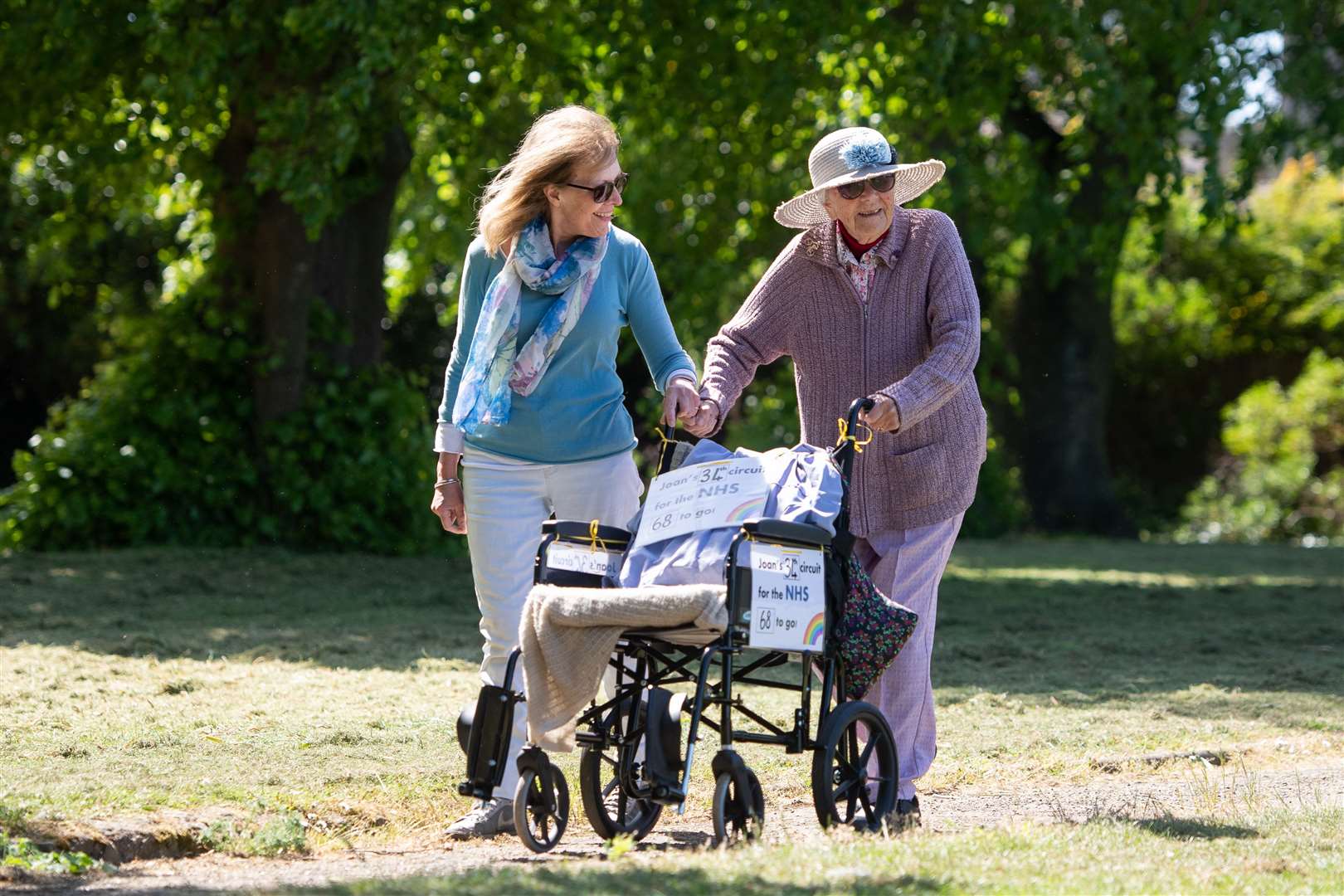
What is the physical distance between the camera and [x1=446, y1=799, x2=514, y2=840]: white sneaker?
5.46 meters

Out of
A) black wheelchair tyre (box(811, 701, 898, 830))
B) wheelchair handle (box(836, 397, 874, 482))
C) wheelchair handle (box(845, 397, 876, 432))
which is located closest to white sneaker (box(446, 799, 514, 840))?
black wheelchair tyre (box(811, 701, 898, 830))

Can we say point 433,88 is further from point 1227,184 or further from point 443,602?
point 1227,184

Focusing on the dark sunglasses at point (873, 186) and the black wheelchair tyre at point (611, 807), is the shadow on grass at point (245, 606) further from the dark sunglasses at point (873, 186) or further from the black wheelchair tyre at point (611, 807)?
the dark sunglasses at point (873, 186)

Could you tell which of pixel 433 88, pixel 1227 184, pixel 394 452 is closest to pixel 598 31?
pixel 433 88

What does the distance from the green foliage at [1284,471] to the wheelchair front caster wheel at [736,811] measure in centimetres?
1831

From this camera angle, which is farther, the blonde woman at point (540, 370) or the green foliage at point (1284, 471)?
the green foliage at point (1284, 471)

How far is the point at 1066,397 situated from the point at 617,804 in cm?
1621

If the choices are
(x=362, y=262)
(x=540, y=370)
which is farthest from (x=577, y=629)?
(x=362, y=262)

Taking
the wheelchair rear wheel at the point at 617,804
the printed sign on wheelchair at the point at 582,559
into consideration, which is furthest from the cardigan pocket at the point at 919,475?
the wheelchair rear wheel at the point at 617,804

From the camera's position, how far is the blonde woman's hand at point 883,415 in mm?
5004

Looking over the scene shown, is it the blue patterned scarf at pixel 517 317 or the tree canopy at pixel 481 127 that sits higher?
the tree canopy at pixel 481 127

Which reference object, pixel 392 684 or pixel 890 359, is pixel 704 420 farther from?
pixel 392 684

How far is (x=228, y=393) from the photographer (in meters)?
14.0

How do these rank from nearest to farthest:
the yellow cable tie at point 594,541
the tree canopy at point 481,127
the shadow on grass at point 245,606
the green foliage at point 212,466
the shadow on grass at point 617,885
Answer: the shadow on grass at point 617,885, the yellow cable tie at point 594,541, the shadow on grass at point 245,606, the tree canopy at point 481,127, the green foliage at point 212,466
